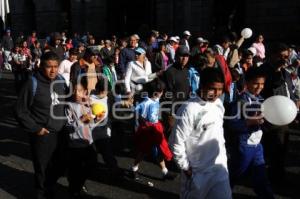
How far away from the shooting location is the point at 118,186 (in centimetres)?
650

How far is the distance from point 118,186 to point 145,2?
18295mm

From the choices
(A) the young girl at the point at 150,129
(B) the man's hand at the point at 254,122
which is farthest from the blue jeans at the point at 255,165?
(A) the young girl at the point at 150,129

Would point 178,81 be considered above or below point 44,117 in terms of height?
above

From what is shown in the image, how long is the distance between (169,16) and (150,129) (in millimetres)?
15352

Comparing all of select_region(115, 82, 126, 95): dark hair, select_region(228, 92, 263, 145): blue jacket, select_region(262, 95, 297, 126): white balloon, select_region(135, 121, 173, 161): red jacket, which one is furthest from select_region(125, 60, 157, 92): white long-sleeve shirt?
select_region(262, 95, 297, 126): white balloon

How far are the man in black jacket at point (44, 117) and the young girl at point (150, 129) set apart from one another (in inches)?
52.2

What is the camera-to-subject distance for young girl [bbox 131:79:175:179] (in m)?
6.63

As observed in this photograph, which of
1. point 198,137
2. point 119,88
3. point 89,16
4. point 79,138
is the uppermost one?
point 89,16

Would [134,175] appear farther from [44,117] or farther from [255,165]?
[255,165]

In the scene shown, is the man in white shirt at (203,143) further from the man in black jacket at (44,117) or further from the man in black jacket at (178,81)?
the man in black jacket at (178,81)

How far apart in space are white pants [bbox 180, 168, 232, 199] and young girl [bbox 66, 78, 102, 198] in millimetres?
2055

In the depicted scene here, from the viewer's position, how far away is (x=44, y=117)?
5.42 meters

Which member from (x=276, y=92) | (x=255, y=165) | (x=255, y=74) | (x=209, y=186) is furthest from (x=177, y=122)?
(x=276, y=92)

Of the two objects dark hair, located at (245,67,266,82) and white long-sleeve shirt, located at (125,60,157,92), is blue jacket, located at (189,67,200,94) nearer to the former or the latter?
white long-sleeve shirt, located at (125,60,157,92)
